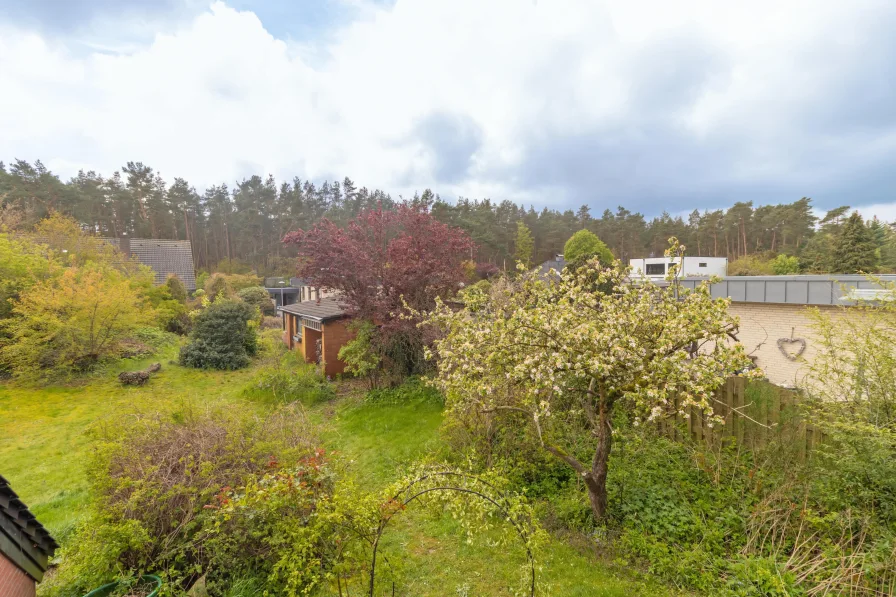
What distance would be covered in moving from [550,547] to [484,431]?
209 cm

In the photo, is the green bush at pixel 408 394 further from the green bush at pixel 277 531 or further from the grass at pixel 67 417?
the green bush at pixel 277 531

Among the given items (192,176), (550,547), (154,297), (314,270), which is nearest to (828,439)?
(550,547)

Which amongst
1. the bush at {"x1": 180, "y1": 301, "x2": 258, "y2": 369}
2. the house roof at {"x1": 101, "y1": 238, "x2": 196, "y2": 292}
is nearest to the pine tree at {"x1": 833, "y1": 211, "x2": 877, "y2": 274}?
the bush at {"x1": 180, "y1": 301, "x2": 258, "y2": 369}

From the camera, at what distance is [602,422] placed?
4285 millimetres

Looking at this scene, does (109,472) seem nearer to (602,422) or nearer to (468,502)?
(468,502)

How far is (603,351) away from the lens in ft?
12.2

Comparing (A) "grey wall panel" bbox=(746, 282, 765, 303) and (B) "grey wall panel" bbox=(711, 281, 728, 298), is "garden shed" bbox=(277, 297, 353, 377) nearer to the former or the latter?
(B) "grey wall panel" bbox=(711, 281, 728, 298)

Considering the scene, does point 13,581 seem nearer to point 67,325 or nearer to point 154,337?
point 67,325

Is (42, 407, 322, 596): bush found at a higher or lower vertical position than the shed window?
lower

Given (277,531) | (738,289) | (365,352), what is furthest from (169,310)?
(738,289)

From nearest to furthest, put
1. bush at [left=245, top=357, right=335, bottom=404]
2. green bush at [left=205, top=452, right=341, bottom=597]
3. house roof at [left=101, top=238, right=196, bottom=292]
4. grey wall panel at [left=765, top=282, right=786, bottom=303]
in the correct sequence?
green bush at [left=205, top=452, right=341, bottom=597] → grey wall panel at [left=765, top=282, right=786, bottom=303] → bush at [left=245, top=357, right=335, bottom=404] → house roof at [left=101, top=238, right=196, bottom=292]

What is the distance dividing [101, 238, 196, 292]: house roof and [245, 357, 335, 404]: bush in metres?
21.9

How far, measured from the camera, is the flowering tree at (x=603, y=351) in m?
3.59

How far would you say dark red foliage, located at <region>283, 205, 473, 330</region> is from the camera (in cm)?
979
